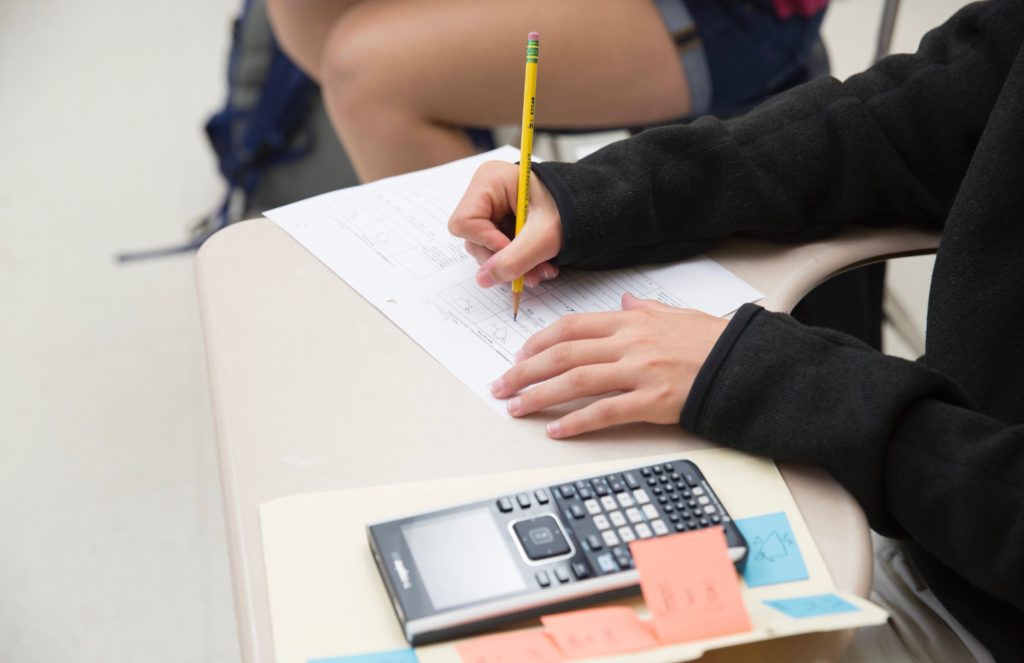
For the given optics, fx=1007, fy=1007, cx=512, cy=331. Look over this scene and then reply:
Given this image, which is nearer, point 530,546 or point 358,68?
point 530,546

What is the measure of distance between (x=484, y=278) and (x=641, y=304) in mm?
110

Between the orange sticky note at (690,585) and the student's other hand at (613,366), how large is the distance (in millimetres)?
106

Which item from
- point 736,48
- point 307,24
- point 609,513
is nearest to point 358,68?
point 307,24

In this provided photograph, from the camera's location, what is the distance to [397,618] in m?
0.48

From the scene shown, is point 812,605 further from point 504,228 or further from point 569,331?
point 504,228

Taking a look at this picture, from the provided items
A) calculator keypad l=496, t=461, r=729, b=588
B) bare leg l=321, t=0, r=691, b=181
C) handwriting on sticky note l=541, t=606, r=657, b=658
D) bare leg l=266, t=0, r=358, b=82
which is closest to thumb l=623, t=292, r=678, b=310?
calculator keypad l=496, t=461, r=729, b=588

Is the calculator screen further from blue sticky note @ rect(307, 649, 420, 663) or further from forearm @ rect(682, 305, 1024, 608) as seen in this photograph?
forearm @ rect(682, 305, 1024, 608)

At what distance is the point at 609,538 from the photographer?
1.67 feet

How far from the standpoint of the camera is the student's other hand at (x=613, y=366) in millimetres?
596

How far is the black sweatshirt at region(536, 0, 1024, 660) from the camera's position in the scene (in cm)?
55

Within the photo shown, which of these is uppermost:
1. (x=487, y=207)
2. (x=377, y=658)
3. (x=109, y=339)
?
(x=487, y=207)

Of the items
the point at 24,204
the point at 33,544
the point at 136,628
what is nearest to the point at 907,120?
the point at 136,628

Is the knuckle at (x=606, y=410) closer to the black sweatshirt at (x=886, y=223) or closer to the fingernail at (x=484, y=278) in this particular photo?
the black sweatshirt at (x=886, y=223)

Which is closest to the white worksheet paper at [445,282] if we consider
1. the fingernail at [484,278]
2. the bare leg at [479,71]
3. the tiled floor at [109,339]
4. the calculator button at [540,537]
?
the fingernail at [484,278]
